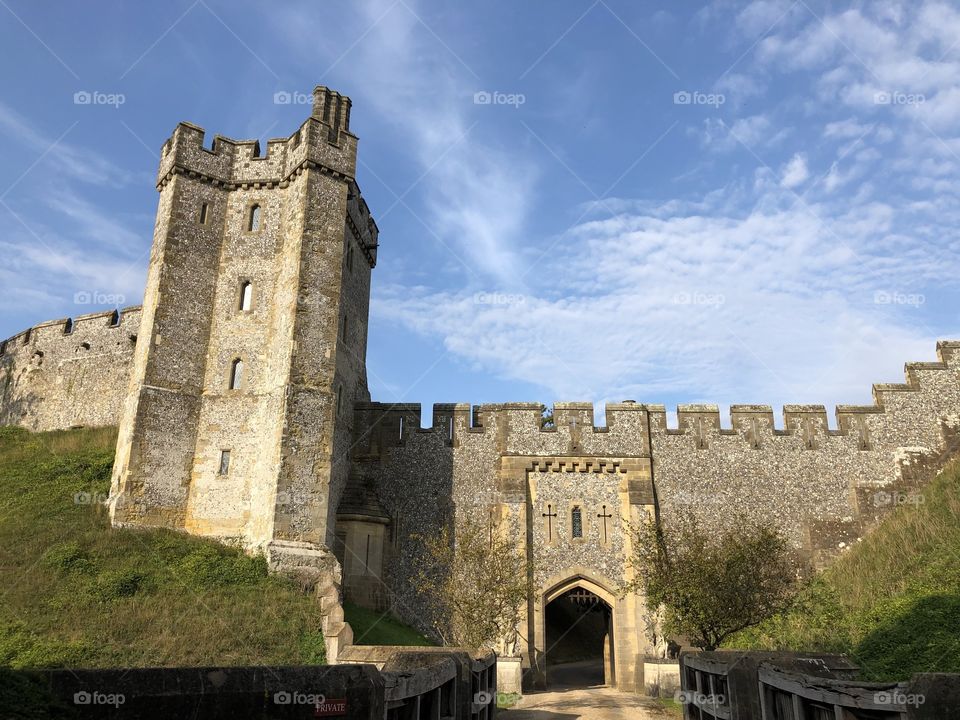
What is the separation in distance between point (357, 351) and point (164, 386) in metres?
6.36

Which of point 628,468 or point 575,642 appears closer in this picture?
point 628,468

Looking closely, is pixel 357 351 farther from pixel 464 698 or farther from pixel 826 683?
pixel 826 683

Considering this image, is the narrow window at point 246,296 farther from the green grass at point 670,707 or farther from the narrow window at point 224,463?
the green grass at point 670,707

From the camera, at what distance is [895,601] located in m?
16.6

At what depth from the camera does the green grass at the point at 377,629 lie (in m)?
18.4

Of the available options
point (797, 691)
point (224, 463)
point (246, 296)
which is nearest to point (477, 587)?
point (224, 463)

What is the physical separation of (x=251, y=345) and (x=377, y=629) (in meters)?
9.08

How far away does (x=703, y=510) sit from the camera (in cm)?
2358

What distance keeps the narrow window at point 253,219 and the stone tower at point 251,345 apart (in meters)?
0.06

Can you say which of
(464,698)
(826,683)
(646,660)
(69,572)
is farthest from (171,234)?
(826,683)

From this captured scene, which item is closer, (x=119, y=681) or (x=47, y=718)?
(x=47, y=718)

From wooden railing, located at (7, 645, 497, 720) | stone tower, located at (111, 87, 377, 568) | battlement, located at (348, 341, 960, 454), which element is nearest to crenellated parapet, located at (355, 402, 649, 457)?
battlement, located at (348, 341, 960, 454)

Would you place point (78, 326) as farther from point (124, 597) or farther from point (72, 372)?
point (124, 597)

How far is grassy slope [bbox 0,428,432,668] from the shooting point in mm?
14250
